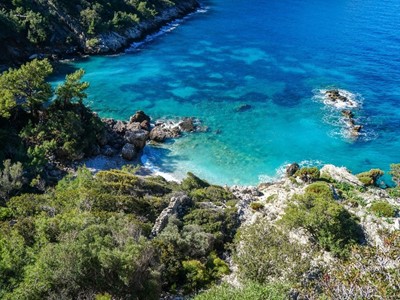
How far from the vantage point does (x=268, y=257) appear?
984 inches

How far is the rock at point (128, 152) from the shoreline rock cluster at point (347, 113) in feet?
114

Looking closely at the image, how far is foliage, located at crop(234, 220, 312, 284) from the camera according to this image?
79.6ft

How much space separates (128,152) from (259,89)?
34325 mm

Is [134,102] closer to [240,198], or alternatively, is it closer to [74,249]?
[240,198]

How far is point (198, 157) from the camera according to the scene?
55469 millimetres

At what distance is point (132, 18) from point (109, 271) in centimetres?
8766

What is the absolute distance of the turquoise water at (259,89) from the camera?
56.9 meters

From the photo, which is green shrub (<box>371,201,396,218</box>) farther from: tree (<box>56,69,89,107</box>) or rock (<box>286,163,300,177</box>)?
tree (<box>56,69,89,107</box>)

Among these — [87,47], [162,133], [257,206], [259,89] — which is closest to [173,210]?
[257,206]

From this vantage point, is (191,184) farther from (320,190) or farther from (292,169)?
(292,169)

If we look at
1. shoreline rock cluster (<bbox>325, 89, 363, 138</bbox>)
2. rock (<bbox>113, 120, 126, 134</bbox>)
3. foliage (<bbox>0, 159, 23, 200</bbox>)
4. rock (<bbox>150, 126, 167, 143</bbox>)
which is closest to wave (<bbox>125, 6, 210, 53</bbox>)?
rock (<bbox>113, 120, 126, 134</bbox>)

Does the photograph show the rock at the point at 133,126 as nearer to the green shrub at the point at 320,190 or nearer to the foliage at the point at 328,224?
the green shrub at the point at 320,190

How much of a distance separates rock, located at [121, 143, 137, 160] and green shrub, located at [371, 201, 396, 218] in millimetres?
30867

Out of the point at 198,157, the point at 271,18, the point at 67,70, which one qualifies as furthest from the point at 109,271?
the point at 271,18
